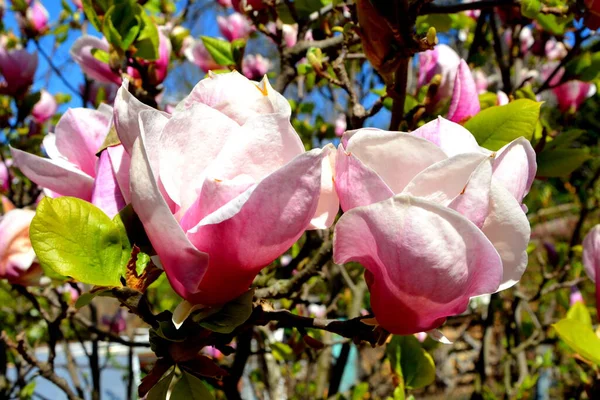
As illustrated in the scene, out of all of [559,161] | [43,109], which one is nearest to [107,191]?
[559,161]

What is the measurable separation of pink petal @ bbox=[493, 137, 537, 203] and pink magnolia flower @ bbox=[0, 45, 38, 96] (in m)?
1.43

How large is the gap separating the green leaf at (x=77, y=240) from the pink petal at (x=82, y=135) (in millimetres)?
115

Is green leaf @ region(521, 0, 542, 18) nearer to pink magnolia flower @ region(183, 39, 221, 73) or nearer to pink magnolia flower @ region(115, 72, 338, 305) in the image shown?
pink magnolia flower @ region(115, 72, 338, 305)

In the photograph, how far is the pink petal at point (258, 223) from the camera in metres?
0.35

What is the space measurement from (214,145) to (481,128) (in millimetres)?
322

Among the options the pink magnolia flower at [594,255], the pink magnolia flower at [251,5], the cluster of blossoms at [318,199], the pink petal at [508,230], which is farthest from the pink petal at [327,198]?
the pink magnolia flower at [251,5]

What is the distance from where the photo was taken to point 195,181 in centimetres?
38

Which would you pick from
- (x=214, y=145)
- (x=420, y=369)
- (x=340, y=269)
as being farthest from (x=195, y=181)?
(x=340, y=269)


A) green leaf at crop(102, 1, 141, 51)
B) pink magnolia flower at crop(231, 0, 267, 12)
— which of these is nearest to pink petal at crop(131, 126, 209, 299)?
green leaf at crop(102, 1, 141, 51)

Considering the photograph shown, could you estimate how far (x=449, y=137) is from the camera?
0.42 metres

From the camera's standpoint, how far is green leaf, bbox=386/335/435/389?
2.59 feet

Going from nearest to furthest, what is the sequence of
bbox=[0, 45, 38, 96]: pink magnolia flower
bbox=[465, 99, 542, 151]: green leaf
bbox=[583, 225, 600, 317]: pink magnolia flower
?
bbox=[465, 99, 542, 151]: green leaf → bbox=[583, 225, 600, 317]: pink magnolia flower → bbox=[0, 45, 38, 96]: pink magnolia flower

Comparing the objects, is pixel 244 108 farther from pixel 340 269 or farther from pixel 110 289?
pixel 340 269

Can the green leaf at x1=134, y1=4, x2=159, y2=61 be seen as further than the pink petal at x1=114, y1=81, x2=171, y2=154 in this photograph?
Yes
